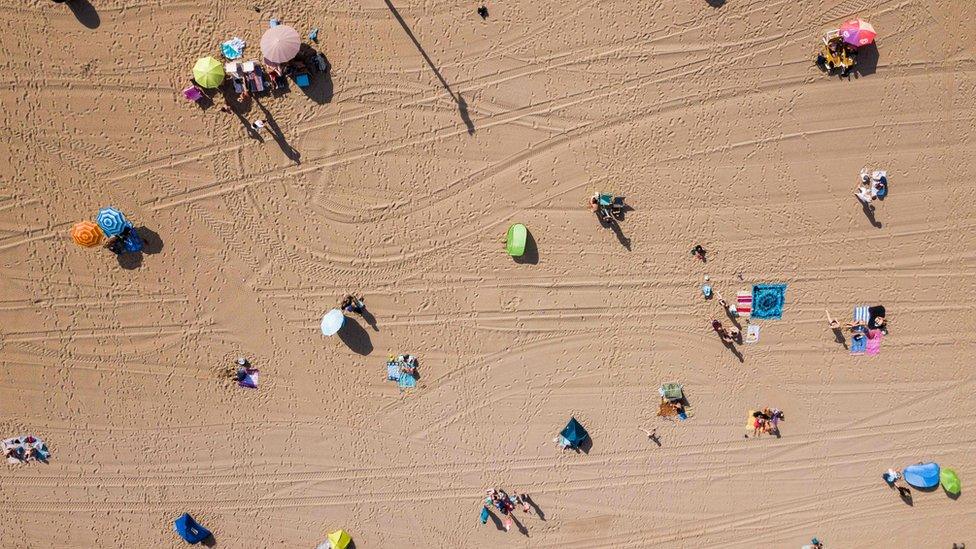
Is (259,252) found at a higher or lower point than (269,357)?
higher

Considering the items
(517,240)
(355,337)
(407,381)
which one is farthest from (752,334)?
(355,337)

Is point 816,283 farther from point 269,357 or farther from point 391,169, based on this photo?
point 269,357

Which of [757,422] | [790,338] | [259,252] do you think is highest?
[259,252]

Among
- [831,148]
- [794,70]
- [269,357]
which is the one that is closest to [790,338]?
[831,148]

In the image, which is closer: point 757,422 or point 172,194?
point 172,194

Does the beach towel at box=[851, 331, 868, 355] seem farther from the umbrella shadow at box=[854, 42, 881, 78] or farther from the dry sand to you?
the umbrella shadow at box=[854, 42, 881, 78]

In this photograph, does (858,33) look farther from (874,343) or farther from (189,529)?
(189,529)
